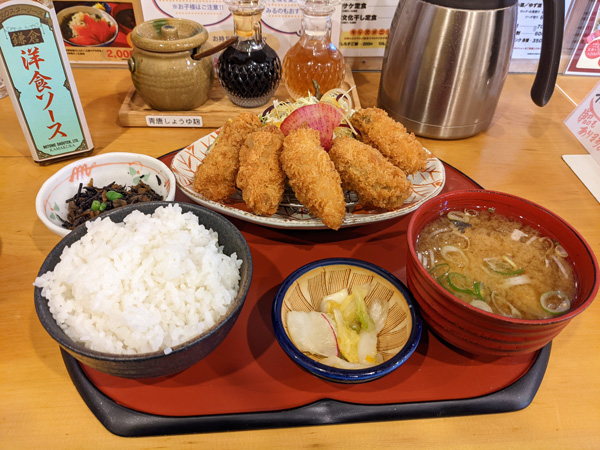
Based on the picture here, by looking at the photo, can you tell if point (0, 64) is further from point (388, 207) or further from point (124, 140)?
point (388, 207)

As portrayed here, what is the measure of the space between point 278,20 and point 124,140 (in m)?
1.13

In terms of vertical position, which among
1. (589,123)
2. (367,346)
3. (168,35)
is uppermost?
(168,35)

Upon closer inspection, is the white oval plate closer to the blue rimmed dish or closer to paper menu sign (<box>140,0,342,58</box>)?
the blue rimmed dish

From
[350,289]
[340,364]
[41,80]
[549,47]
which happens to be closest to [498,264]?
[350,289]

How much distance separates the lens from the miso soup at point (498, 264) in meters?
1.20

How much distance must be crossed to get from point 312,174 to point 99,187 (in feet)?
2.89

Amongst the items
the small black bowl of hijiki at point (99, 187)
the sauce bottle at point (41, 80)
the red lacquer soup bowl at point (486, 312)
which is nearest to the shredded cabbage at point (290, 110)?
the small black bowl of hijiki at point (99, 187)

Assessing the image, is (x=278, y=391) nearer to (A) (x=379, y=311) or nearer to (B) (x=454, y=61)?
(A) (x=379, y=311)

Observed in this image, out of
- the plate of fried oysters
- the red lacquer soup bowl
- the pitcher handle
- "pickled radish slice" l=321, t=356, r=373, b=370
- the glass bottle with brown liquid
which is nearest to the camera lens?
the red lacquer soup bowl

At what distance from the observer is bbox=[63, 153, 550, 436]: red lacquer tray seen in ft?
3.76

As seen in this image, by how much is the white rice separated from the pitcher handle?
1690mm

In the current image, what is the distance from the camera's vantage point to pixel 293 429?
45.6 inches

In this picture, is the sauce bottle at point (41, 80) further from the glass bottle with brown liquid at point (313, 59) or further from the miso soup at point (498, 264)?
the miso soup at point (498, 264)

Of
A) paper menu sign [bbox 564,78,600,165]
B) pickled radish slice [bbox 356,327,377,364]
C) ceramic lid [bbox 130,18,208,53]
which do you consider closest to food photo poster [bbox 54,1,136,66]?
ceramic lid [bbox 130,18,208,53]
